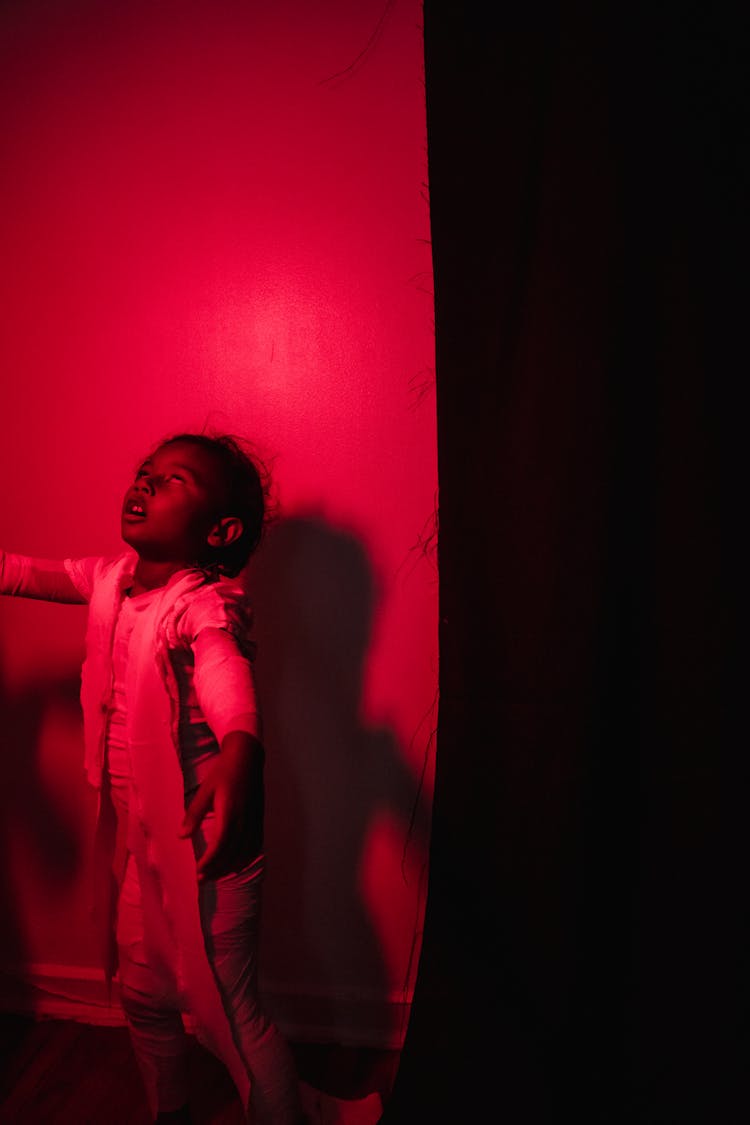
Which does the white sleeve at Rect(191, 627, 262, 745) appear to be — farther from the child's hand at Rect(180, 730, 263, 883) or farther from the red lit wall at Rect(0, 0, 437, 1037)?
the red lit wall at Rect(0, 0, 437, 1037)

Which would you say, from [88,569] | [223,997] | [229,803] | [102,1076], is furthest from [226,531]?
[102,1076]

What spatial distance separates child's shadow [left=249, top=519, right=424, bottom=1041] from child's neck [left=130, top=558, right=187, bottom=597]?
290 millimetres

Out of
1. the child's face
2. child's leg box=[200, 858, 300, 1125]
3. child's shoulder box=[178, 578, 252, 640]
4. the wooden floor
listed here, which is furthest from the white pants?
the child's face

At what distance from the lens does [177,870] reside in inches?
33.4

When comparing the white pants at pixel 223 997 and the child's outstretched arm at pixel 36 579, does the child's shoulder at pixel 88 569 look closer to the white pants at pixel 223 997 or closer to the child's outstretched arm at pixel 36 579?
the child's outstretched arm at pixel 36 579

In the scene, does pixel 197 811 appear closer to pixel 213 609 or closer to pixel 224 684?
pixel 224 684

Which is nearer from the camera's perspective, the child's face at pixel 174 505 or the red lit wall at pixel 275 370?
the child's face at pixel 174 505

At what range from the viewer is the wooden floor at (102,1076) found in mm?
1017

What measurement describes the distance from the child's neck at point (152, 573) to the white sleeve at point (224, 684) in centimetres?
15

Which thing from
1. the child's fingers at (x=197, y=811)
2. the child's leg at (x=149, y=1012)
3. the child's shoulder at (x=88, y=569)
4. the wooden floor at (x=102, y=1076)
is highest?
the child's shoulder at (x=88, y=569)

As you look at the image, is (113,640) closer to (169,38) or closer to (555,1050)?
(555,1050)

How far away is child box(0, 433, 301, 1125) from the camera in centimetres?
84

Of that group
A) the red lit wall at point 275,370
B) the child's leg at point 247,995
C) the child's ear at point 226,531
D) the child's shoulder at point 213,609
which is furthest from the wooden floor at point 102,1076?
the child's ear at point 226,531

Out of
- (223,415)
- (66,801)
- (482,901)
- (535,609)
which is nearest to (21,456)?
(223,415)
